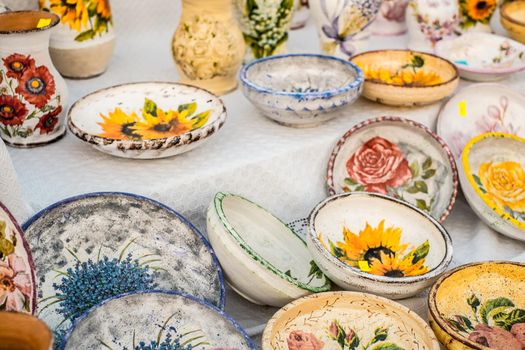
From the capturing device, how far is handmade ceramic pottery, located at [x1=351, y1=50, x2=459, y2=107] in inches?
48.7

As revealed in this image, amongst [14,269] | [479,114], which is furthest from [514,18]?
[14,269]

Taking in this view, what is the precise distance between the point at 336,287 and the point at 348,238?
9 centimetres

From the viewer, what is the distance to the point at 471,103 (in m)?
1.33

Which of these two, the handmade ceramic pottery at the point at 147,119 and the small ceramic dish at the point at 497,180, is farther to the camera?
the small ceramic dish at the point at 497,180

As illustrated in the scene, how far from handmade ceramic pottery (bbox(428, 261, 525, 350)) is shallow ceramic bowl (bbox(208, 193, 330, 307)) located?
0.17 metres

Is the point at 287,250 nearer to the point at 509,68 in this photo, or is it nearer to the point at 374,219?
the point at 374,219

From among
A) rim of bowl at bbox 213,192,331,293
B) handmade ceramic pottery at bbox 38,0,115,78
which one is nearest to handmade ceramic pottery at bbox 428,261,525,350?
rim of bowl at bbox 213,192,331,293

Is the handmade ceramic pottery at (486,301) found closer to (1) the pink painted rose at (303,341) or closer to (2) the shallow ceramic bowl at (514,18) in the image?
(1) the pink painted rose at (303,341)

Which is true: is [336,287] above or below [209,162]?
below

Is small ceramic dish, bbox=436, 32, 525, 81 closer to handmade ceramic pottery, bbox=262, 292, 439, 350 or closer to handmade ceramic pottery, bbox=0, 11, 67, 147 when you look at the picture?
handmade ceramic pottery, bbox=262, 292, 439, 350

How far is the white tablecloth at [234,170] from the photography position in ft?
3.32

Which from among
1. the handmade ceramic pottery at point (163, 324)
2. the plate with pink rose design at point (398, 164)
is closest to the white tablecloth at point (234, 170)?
the plate with pink rose design at point (398, 164)

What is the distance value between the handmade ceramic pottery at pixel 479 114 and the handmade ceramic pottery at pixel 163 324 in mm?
655

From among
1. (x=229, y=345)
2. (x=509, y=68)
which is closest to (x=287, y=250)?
(x=229, y=345)
